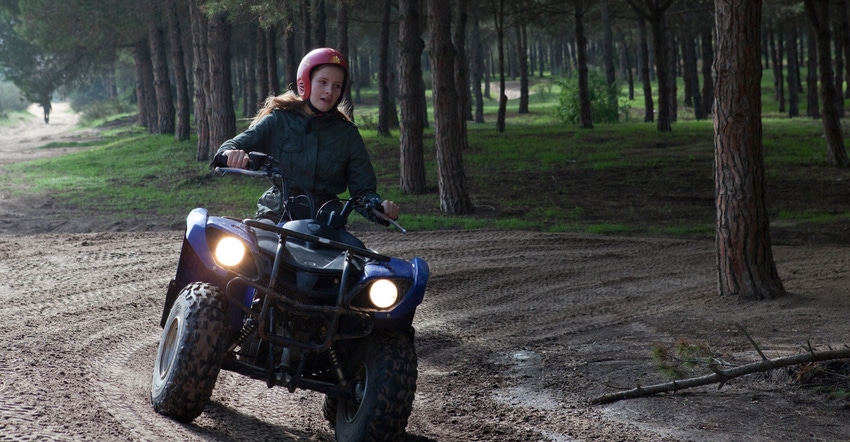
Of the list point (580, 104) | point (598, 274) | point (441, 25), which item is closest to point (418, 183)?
point (441, 25)

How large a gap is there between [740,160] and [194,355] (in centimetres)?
572

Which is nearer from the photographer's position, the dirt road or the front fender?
the front fender

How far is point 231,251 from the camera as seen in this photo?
448 cm

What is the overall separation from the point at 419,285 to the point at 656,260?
687 centimetres

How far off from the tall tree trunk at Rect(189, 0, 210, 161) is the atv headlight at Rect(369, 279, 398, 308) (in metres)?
19.6

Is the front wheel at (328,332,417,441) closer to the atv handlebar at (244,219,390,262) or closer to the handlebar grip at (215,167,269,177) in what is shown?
the atv handlebar at (244,219,390,262)

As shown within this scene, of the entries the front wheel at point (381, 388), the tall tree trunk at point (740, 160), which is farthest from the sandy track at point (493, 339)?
the front wheel at point (381, 388)

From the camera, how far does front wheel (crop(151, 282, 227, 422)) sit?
4.35m

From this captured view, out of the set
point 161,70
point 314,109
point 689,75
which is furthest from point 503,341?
point 689,75

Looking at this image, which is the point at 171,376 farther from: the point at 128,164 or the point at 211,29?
the point at 128,164

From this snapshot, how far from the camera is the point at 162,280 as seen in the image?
376 inches

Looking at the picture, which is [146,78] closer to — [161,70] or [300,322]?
[161,70]

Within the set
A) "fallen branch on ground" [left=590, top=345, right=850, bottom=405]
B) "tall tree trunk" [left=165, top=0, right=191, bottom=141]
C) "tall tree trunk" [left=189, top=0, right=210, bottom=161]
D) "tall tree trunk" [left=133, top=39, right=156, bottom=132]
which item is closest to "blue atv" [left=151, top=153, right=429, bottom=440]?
"fallen branch on ground" [left=590, top=345, right=850, bottom=405]

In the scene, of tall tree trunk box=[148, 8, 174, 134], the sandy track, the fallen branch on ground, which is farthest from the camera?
tall tree trunk box=[148, 8, 174, 134]
